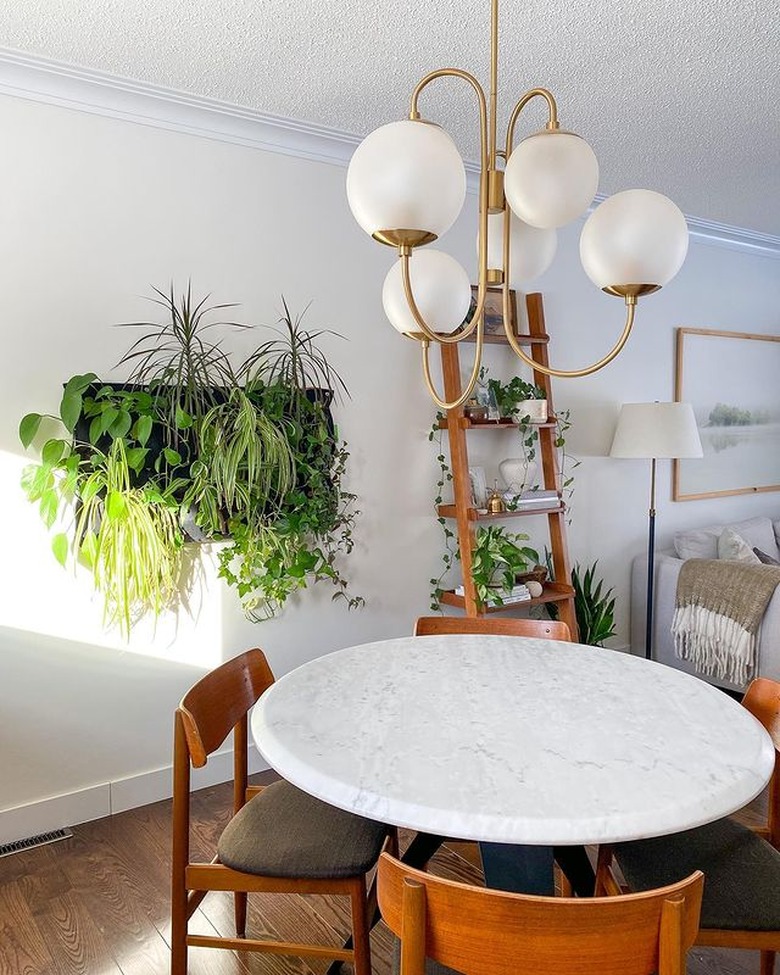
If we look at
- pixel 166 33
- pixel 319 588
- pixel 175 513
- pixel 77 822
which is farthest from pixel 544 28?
pixel 77 822

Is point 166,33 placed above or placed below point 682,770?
above

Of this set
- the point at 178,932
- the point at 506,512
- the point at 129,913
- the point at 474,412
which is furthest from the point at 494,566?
the point at 178,932

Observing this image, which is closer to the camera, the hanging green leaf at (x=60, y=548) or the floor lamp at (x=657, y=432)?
the hanging green leaf at (x=60, y=548)

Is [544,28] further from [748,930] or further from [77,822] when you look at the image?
[77,822]

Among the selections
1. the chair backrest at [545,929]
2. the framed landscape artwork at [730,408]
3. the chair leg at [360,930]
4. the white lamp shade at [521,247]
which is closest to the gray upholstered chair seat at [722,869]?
the chair backrest at [545,929]

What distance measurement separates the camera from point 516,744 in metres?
1.40

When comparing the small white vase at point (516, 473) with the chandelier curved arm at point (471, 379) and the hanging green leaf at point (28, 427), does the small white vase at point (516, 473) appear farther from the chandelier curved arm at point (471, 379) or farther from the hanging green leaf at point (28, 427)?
the hanging green leaf at point (28, 427)

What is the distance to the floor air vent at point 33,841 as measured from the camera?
2.48 m

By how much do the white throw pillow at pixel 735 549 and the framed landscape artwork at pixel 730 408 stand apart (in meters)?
0.46

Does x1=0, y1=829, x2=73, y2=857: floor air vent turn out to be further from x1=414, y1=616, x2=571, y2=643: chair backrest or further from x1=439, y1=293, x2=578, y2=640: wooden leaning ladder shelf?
x1=439, y1=293, x2=578, y2=640: wooden leaning ladder shelf

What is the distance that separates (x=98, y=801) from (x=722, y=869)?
2.06 meters

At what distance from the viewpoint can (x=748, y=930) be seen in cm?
134

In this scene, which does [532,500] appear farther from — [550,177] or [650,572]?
[550,177]

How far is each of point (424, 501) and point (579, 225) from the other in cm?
159
